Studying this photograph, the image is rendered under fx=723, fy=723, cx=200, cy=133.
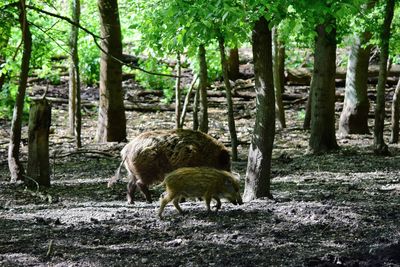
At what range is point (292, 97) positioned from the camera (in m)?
23.2

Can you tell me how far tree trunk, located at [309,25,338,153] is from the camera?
1427 centimetres

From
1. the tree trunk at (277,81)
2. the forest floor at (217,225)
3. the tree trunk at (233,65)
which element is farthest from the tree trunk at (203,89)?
the tree trunk at (233,65)

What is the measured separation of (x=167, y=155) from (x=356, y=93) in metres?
8.94

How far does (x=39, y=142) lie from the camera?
10.5 metres

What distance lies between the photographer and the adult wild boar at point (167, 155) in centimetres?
952

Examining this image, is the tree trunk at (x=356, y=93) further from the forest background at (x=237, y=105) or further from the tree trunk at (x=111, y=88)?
the tree trunk at (x=111, y=88)

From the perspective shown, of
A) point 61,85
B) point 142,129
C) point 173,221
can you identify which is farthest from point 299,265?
point 61,85

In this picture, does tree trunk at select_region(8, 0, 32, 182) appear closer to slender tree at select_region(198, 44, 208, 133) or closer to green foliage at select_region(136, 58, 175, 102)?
slender tree at select_region(198, 44, 208, 133)

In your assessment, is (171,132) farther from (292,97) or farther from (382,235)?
(292,97)

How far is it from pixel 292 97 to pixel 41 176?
13664mm

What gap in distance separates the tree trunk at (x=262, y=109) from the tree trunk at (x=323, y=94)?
234 inches

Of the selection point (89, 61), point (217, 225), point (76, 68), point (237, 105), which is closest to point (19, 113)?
point (76, 68)

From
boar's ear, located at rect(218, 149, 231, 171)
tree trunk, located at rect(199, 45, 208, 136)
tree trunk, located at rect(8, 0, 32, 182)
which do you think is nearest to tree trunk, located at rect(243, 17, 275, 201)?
boar's ear, located at rect(218, 149, 231, 171)

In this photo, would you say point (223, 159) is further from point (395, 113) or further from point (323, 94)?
point (395, 113)
